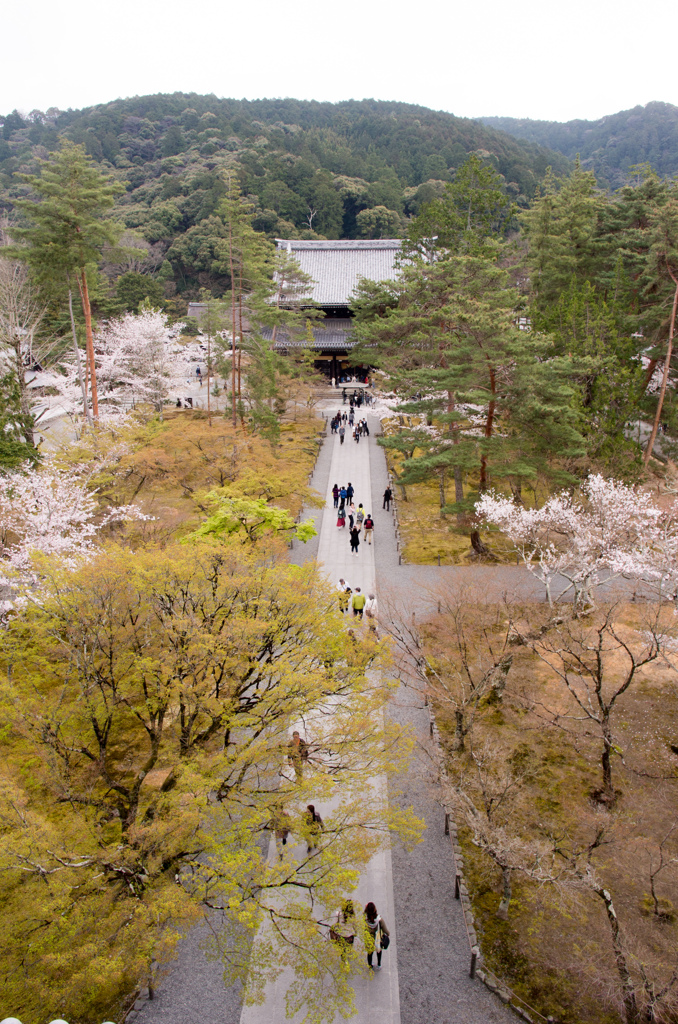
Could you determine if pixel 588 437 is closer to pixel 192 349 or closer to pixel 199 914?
pixel 199 914

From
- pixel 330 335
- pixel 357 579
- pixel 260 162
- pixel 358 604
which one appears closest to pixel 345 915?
pixel 358 604

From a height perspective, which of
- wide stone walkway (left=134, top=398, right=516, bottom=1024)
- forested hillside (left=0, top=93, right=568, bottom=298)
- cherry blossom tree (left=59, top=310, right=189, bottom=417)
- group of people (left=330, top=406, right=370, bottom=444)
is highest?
forested hillside (left=0, top=93, right=568, bottom=298)

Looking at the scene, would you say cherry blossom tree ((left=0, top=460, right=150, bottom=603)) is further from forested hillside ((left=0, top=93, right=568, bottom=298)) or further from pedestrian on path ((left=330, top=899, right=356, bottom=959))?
forested hillside ((left=0, top=93, right=568, bottom=298))

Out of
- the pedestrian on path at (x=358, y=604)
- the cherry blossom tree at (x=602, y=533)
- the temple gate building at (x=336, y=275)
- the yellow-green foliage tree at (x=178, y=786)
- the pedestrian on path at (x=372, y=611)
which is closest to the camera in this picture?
the yellow-green foliage tree at (x=178, y=786)

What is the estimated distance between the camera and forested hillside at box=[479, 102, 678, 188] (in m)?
81.1

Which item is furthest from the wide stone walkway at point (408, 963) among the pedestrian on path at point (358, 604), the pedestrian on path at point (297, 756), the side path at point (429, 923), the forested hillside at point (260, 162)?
the forested hillside at point (260, 162)

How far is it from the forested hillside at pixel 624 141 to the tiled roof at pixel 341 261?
168 ft

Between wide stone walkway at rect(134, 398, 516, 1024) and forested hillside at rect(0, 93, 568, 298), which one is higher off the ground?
forested hillside at rect(0, 93, 568, 298)

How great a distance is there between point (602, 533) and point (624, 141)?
315 feet

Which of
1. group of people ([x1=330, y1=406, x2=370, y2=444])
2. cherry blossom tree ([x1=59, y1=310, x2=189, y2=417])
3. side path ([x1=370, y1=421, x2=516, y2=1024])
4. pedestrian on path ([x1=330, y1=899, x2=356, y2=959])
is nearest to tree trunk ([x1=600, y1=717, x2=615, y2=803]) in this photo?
side path ([x1=370, y1=421, x2=516, y2=1024])

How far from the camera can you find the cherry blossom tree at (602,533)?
43.8ft

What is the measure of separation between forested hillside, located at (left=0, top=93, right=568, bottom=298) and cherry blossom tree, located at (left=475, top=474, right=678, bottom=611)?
38.4 meters

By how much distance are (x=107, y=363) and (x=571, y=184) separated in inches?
958

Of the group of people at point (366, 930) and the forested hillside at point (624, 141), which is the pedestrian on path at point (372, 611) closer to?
the group of people at point (366, 930)
